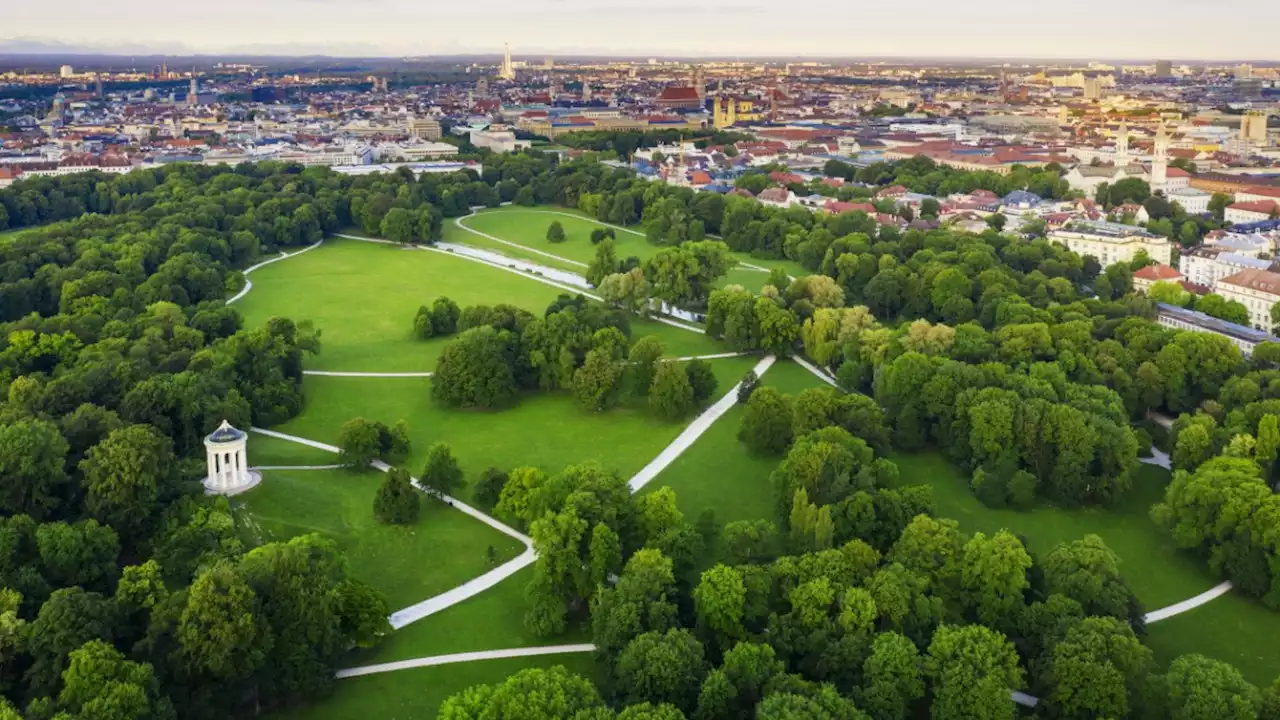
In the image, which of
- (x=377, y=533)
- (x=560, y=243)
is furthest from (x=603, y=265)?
(x=377, y=533)

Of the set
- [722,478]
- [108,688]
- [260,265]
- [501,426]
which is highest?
[260,265]

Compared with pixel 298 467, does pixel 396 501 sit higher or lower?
higher

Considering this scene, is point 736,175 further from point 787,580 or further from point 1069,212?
point 787,580

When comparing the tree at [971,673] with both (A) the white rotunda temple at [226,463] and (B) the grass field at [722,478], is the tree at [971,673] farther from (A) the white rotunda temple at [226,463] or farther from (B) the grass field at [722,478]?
(A) the white rotunda temple at [226,463]

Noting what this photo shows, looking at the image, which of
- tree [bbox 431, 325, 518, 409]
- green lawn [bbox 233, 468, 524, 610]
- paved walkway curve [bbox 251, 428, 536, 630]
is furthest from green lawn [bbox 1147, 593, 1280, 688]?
tree [bbox 431, 325, 518, 409]

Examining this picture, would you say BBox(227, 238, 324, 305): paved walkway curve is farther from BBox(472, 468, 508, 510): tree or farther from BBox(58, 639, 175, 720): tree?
BBox(58, 639, 175, 720): tree

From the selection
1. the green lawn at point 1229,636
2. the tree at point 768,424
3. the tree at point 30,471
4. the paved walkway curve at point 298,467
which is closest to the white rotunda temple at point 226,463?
the paved walkway curve at point 298,467

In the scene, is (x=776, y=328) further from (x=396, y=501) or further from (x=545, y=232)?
(x=545, y=232)
